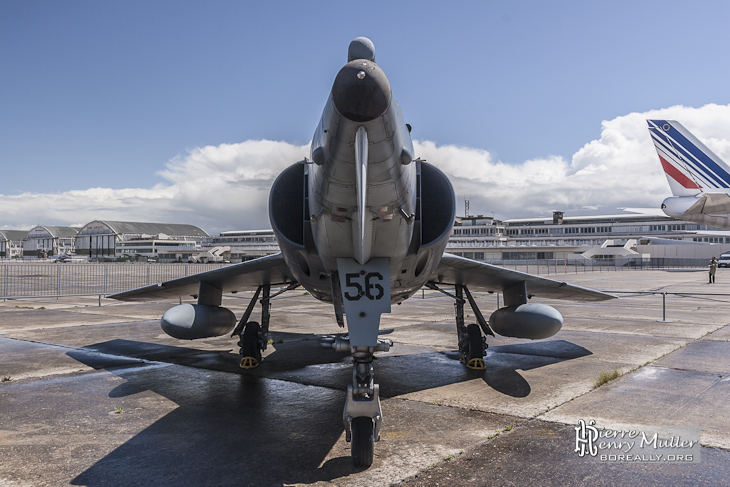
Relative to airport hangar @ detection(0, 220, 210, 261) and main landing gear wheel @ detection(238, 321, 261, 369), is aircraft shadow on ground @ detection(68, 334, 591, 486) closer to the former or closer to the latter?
main landing gear wheel @ detection(238, 321, 261, 369)

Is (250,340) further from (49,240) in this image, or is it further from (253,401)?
(49,240)

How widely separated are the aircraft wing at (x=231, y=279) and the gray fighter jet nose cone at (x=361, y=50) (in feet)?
13.4

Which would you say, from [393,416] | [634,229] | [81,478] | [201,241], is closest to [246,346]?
[393,416]

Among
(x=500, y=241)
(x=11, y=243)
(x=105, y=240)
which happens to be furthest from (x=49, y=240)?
(x=500, y=241)

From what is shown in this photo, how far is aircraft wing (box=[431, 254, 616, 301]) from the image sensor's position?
7.43 metres

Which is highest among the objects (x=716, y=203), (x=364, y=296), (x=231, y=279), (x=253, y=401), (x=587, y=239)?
(x=716, y=203)

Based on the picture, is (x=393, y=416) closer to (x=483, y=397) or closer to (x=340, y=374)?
(x=483, y=397)

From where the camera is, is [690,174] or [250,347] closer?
[250,347]

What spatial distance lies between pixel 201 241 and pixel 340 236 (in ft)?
530

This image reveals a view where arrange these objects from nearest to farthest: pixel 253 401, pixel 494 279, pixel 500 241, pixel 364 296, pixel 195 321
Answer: pixel 364 296
pixel 253 401
pixel 195 321
pixel 494 279
pixel 500 241

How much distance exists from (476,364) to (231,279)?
14.5 feet

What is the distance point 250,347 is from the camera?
8.48 meters

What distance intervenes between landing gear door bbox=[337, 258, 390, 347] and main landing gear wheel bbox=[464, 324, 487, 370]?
13.3 ft

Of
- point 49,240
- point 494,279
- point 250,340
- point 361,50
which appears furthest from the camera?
point 49,240
